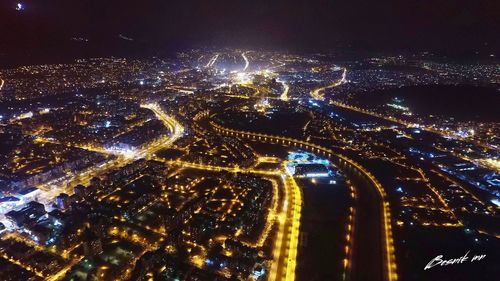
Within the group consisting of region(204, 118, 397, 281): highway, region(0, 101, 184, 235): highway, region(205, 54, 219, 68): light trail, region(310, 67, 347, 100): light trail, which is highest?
region(205, 54, 219, 68): light trail

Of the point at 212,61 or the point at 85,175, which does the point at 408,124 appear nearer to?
the point at 85,175

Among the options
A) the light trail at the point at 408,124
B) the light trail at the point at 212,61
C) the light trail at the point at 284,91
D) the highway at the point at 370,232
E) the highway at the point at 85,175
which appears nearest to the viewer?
the highway at the point at 370,232

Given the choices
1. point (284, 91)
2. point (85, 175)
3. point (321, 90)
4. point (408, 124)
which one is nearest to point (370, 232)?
point (85, 175)

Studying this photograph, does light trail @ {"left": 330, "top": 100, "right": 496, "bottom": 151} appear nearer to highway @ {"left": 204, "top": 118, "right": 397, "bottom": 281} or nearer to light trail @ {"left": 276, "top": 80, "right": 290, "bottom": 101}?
light trail @ {"left": 276, "top": 80, "right": 290, "bottom": 101}

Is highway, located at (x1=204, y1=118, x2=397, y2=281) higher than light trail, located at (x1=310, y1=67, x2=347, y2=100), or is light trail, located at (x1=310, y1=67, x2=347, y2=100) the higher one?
light trail, located at (x1=310, y1=67, x2=347, y2=100)

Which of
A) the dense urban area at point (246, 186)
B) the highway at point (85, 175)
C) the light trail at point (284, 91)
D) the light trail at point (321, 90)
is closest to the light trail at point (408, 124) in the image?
the dense urban area at point (246, 186)

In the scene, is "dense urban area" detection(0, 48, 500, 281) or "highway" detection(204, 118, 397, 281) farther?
"dense urban area" detection(0, 48, 500, 281)

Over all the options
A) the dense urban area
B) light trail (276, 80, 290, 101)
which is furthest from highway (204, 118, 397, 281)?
light trail (276, 80, 290, 101)

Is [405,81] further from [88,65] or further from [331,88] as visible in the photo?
[88,65]

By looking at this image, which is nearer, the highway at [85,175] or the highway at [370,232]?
the highway at [370,232]

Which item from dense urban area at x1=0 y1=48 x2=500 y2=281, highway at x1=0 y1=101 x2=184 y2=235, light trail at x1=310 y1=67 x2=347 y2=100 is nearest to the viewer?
dense urban area at x1=0 y1=48 x2=500 y2=281

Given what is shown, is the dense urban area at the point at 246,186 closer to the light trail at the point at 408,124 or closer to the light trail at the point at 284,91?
the light trail at the point at 408,124

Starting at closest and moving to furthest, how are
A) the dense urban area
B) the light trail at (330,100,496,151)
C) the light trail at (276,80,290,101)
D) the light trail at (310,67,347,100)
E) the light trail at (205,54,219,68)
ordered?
the dense urban area → the light trail at (330,100,496,151) → the light trail at (276,80,290,101) → the light trail at (310,67,347,100) → the light trail at (205,54,219,68)
